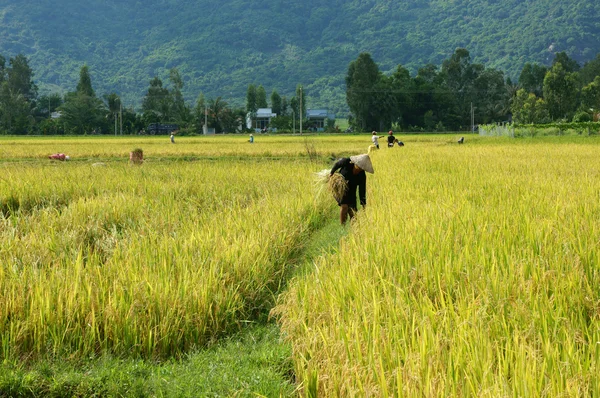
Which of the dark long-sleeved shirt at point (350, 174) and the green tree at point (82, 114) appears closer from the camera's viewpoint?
→ the dark long-sleeved shirt at point (350, 174)

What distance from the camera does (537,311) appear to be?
8.71 ft

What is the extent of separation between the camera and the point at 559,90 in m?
48.8

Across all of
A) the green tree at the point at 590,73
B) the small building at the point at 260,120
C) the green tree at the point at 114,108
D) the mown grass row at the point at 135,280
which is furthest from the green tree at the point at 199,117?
the mown grass row at the point at 135,280

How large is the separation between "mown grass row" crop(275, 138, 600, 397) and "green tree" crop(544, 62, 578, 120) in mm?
47383

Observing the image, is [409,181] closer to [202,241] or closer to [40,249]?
[202,241]

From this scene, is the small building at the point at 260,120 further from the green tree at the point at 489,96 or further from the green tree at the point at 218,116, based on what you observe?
the green tree at the point at 489,96

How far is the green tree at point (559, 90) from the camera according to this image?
48469 mm

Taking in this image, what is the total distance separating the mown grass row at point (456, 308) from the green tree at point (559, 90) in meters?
47.4

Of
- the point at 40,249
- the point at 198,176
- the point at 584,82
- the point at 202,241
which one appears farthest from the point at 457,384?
the point at 584,82

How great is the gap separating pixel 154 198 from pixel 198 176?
2.77 meters

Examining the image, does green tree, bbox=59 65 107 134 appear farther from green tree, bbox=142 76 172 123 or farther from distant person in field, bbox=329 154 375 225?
distant person in field, bbox=329 154 375 225

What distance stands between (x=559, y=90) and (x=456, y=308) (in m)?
51.3

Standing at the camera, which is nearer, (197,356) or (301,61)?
(197,356)

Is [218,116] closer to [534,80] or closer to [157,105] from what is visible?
[157,105]
